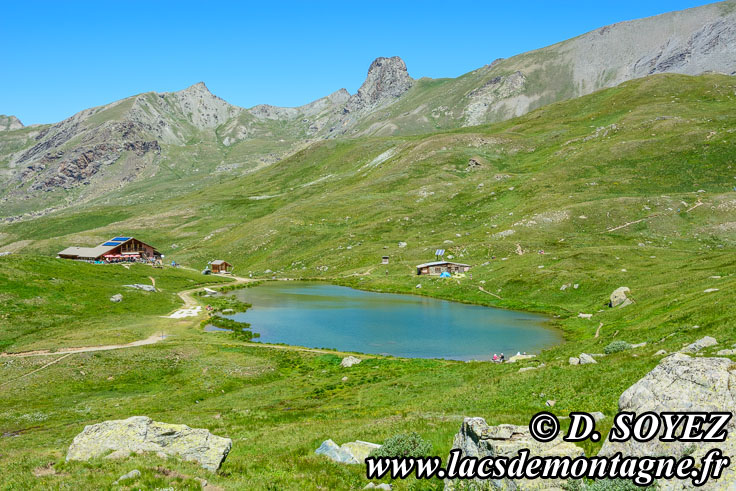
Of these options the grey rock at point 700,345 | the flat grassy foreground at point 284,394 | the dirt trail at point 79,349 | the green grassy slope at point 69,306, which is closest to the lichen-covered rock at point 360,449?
the flat grassy foreground at point 284,394

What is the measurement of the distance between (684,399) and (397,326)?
70658mm

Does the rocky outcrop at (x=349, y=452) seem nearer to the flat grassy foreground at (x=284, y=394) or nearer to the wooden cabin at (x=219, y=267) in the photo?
the flat grassy foreground at (x=284, y=394)

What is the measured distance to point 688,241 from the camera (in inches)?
4788

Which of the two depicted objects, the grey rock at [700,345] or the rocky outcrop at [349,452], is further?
the grey rock at [700,345]

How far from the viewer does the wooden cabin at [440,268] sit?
13138 cm

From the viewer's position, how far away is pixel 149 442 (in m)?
19.3

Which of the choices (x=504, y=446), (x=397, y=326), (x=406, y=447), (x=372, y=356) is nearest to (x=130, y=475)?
(x=406, y=447)

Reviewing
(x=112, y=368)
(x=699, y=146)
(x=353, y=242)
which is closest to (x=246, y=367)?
(x=112, y=368)

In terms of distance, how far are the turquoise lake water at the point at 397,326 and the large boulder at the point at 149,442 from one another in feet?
152

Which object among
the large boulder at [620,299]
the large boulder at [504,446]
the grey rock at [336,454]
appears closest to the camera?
the large boulder at [504,446]

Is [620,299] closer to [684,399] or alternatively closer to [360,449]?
[360,449]

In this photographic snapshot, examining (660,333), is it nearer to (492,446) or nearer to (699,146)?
(492,446)

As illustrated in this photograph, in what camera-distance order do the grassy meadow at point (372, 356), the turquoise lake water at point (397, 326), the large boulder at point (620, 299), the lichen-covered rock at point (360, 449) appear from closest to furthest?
1. the lichen-covered rock at point (360, 449)
2. the grassy meadow at point (372, 356)
3. the turquoise lake water at point (397, 326)
4. the large boulder at point (620, 299)

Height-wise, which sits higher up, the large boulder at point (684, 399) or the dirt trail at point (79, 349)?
the large boulder at point (684, 399)
